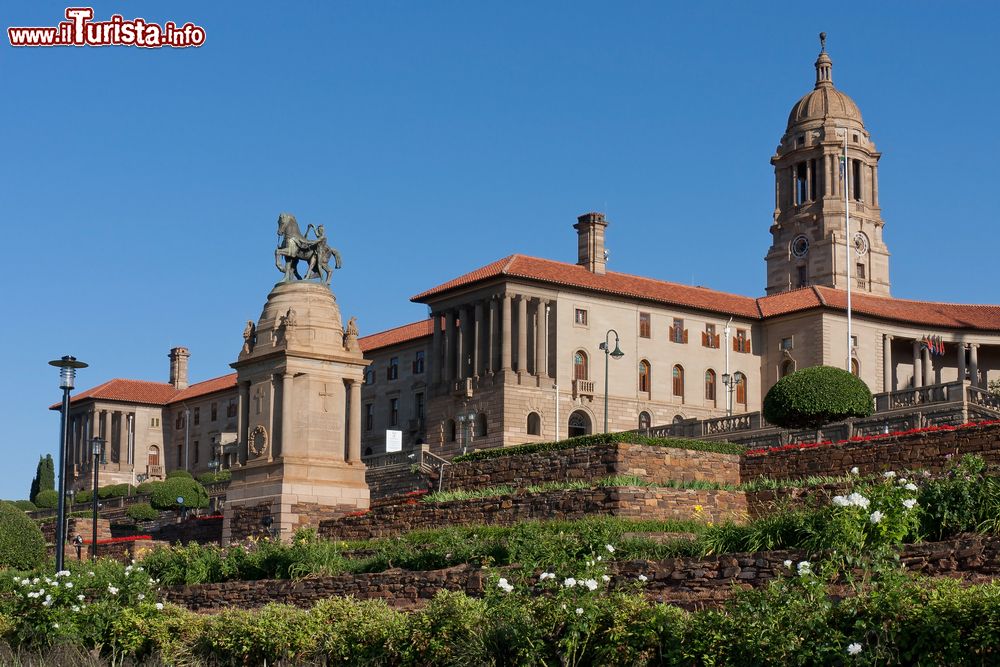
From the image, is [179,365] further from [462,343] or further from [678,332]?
[678,332]

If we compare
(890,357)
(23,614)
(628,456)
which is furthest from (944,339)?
(23,614)

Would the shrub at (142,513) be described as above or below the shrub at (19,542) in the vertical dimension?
above

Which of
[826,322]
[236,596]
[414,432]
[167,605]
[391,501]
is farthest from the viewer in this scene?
[414,432]

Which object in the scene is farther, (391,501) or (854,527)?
(391,501)

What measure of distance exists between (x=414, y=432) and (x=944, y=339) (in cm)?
Answer: 3454

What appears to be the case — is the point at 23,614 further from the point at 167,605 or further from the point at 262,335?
the point at 262,335

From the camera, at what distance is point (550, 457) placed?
3856cm

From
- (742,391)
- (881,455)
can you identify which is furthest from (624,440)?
(742,391)

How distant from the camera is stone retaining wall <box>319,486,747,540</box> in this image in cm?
3183

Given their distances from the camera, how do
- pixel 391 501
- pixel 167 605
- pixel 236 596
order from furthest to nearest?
pixel 391 501, pixel 236 596, pixel 167 605

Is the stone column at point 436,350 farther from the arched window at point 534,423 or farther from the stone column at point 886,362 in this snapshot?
the stone column at point 886,362

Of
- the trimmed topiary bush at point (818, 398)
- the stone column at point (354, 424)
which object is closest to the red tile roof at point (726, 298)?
the stone column at point (354, 424)

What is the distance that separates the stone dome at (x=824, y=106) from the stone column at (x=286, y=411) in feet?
265

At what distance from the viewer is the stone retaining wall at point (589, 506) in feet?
104
